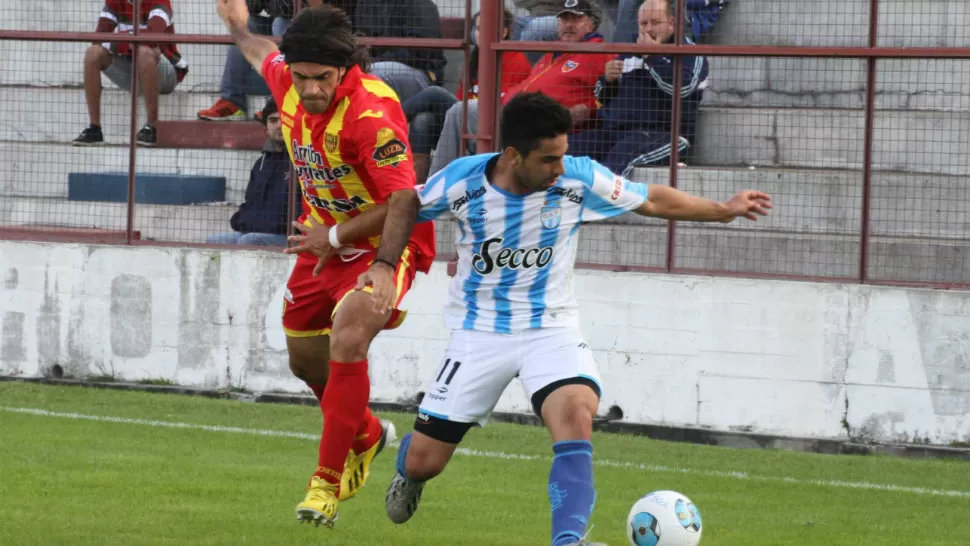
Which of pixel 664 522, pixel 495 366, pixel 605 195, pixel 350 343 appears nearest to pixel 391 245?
pixel 350 343

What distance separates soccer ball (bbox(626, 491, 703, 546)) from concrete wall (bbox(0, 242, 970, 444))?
3.97m

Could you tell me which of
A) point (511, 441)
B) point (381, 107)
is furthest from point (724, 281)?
point (381, 107)

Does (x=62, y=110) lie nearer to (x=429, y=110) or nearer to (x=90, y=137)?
(x=90, y=137)

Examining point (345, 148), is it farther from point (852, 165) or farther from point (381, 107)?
point (852, 165)

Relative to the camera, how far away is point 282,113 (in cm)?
686

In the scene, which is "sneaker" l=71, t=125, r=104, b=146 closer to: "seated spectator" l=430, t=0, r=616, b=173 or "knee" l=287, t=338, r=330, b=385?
"seated spectator" l=430, t=0, r=616, b=173

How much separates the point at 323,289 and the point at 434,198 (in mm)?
1122

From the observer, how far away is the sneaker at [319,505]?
5.91 meters

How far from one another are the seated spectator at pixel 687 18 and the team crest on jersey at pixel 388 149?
434 centimetres

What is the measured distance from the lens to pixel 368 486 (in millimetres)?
7777

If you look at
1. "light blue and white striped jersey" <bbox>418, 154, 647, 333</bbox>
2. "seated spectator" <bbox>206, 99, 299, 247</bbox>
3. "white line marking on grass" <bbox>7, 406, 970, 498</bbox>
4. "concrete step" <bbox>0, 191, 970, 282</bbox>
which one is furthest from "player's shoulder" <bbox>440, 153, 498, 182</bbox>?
"seated spectator" <bbox>206, 99, 299, 247</bbox>

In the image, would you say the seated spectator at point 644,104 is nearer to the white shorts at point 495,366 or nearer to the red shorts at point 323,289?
the red shorts at point 323,289

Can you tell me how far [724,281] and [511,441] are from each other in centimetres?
183

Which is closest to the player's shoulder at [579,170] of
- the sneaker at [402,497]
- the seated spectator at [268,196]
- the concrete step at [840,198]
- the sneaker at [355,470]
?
the sneaker at [402,497]
